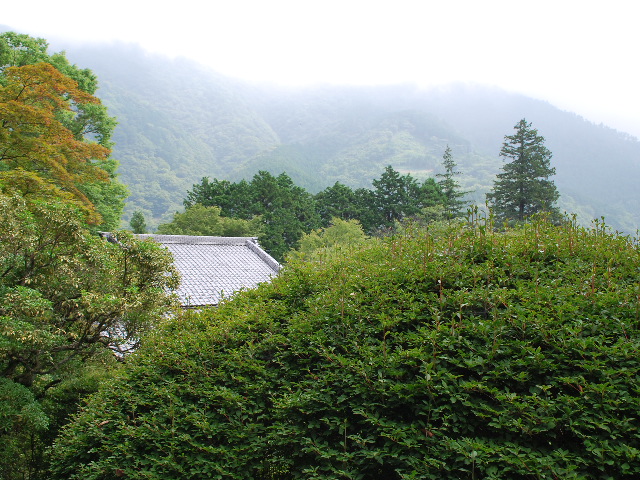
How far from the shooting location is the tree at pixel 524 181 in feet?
87.3

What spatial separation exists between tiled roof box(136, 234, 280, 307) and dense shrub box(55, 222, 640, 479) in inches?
379

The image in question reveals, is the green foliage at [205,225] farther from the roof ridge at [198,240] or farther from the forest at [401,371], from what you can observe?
the forest at [401,371]

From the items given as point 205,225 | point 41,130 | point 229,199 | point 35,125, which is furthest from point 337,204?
point 35,125

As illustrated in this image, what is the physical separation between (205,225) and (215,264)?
1140 cm

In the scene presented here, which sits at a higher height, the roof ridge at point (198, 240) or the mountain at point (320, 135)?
the mountain at point (320, 135)

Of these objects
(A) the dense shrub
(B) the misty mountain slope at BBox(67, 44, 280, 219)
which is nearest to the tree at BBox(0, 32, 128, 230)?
(A) the dense shrub

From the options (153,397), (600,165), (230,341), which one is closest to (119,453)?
(153,397)

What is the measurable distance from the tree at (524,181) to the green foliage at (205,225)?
15.8m

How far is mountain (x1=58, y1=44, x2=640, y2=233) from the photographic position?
61625 millimetres

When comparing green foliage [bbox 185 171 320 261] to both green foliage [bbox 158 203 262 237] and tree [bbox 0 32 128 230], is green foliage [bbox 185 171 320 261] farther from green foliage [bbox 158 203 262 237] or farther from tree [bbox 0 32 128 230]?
tree [bbox 0 32 128 230]

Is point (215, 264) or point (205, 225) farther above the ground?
point (215, 264)

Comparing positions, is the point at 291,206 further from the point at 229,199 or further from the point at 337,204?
the point at 229,199

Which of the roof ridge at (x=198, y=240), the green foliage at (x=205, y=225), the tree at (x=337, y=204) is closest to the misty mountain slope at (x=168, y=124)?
the tree at (x=337, y=204)

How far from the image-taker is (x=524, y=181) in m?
26.6
